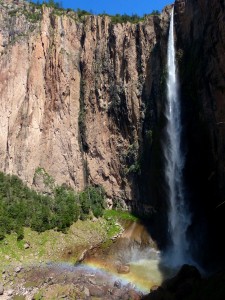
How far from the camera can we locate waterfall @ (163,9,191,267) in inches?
1102

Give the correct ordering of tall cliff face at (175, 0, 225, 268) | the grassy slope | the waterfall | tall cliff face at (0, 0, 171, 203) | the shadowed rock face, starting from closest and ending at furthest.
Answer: tall cliff face at (175, 0, 225, 268)
the grassy slope
the waterfall
the shadowed rock face
tall cliff face at (0, 0, 171, 203)

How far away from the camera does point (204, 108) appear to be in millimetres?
26422

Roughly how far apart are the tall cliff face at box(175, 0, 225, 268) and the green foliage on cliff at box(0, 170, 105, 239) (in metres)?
10.6

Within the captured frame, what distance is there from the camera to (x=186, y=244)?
89.7 feet

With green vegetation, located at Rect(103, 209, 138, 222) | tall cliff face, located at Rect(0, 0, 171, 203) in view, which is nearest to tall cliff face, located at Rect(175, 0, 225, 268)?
tall cliff face, located at Rect(0, 0, 171, 203)

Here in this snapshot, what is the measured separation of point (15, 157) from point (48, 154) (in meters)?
3.53

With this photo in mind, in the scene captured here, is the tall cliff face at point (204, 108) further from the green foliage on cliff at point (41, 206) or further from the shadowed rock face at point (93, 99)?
the green foliage on cliff at point (41, 206)

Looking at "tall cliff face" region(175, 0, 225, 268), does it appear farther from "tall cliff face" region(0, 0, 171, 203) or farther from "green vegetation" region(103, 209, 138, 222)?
"green vegetation" region(103, 209, 138, 222)

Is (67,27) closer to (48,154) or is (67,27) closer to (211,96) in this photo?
(48,154)

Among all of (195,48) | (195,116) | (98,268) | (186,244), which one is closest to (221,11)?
(195,48)

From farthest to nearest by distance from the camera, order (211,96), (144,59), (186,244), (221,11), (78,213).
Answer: (144,59) → (78,213) → (186,244) → (211,96) → (221,11)

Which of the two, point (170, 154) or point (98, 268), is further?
point (170, 154)

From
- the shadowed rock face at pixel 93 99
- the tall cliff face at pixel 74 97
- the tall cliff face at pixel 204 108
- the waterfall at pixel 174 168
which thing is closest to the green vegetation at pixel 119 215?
the shadowed rock face at pixel 93 99

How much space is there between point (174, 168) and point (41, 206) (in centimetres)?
1246
